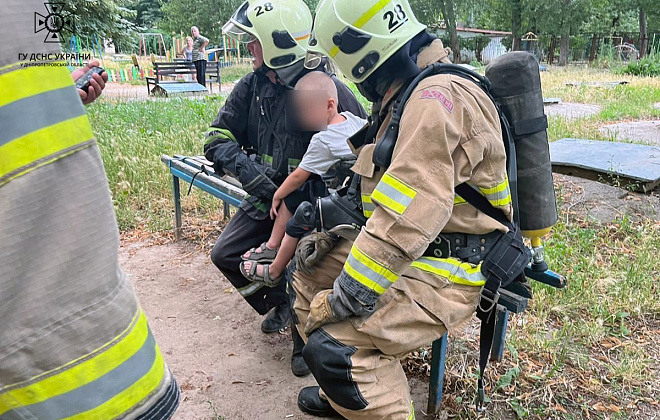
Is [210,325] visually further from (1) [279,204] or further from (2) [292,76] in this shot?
(2) [292,76]

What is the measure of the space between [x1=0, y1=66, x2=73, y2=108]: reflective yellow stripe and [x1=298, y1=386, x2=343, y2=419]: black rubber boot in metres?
2.30

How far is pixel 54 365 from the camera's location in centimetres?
90

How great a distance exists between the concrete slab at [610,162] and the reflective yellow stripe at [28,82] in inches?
209

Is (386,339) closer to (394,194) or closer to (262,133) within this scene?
(394,194)

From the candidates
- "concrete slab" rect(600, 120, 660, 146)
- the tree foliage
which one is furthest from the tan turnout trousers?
the tree foliage

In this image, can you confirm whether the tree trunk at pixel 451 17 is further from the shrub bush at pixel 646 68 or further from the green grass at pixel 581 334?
the green grass at pixel 581 334

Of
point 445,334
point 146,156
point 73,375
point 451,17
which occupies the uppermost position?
point 451,17

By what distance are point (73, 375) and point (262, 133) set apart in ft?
8.73

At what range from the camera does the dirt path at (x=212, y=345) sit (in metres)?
3.00

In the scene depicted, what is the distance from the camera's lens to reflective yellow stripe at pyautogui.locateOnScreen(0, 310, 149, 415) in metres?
0.89

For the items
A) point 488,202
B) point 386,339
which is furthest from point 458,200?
point 386,339

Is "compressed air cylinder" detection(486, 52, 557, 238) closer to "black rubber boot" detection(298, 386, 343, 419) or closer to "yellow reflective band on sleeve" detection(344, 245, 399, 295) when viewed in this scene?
"yellow reflective band on sleeve" detection(344, 245, 399, 295)

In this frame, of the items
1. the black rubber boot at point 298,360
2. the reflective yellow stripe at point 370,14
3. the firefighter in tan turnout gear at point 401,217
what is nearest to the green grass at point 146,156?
the black rubber boot at point 298,360

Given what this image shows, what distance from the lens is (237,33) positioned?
3422 millimetres
